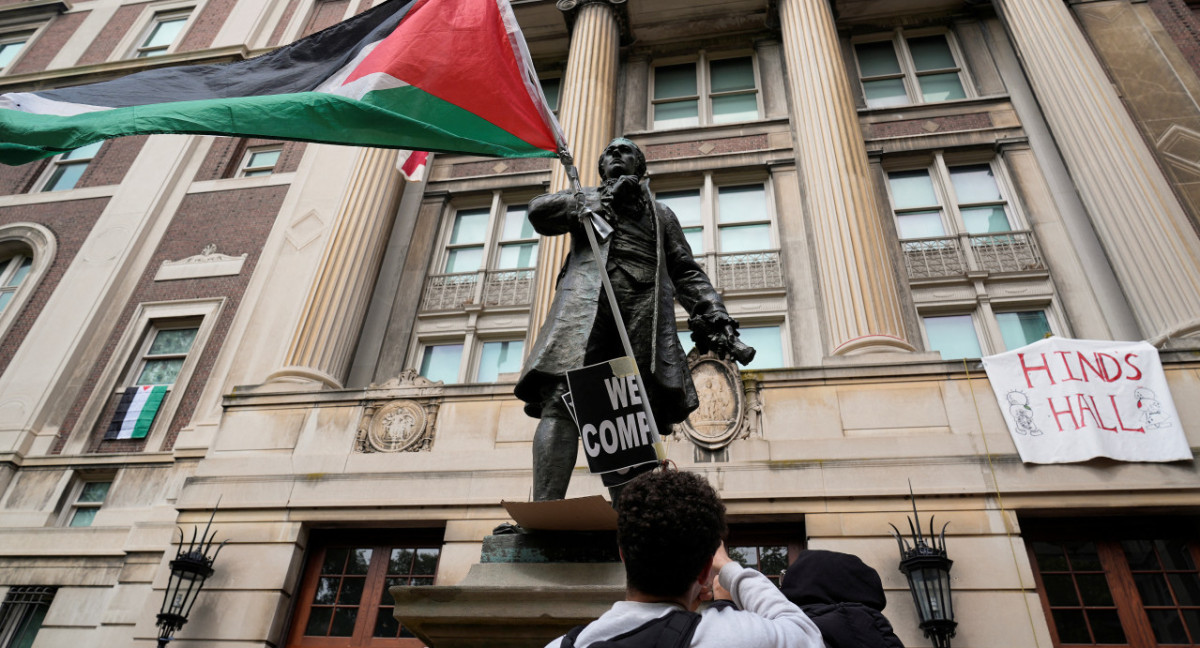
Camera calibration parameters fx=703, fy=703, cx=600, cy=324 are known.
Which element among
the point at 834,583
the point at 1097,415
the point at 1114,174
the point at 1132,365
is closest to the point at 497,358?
the point at 1097,415

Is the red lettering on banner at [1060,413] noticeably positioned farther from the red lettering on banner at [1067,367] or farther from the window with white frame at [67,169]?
the window with white frame at [67,169]

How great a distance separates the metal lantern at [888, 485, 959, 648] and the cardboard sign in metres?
6.02

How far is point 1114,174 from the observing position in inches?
477

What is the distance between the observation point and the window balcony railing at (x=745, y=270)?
13.9 metres

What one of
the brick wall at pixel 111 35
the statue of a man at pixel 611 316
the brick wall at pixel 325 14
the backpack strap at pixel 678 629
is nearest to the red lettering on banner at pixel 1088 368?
the statue of a man at pixel 611 316

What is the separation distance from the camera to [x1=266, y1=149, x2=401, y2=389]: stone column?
1252 centimetres

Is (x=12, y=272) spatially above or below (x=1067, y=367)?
above

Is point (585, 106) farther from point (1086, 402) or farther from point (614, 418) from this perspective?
point (614, 418)

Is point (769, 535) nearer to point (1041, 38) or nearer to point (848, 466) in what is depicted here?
point (848, 466)

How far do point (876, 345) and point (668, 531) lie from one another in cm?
970

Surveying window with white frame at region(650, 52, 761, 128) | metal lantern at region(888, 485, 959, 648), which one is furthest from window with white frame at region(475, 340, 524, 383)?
metal lantern at region(888, 485, 959, 648)

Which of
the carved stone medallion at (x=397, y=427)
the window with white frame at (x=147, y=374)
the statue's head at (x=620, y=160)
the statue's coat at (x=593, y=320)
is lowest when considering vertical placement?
the statue's coat at (x=593, y=320)

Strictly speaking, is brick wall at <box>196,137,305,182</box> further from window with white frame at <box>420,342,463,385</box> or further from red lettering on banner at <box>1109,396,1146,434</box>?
red lettering on banner at <box>1109,396,1146,434</box>

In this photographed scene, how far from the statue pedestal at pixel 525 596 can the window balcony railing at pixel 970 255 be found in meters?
11.8
